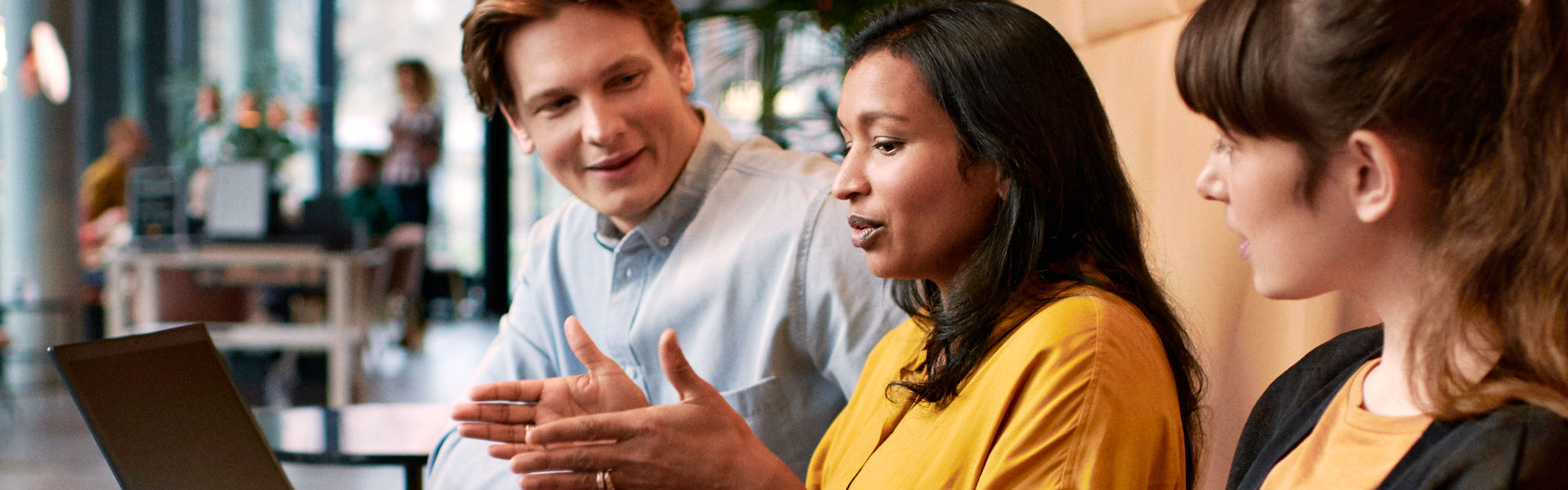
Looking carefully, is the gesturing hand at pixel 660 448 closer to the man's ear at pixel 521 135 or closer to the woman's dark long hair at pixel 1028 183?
the woman's dark long hair at pixel 1028 183

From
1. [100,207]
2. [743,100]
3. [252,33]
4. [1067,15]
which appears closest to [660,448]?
[1067,15]

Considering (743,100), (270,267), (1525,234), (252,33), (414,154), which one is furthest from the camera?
(252,33)

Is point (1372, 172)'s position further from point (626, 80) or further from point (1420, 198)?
point (626, 80)

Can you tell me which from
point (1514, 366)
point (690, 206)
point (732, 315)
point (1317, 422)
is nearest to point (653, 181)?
point (690, 206)

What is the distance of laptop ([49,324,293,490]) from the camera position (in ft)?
3.51

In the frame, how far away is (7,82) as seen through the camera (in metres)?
6.14

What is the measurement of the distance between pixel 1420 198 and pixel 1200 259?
30.7 inches

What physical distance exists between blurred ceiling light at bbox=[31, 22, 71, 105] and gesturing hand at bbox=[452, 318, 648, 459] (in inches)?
242

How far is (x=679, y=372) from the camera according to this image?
3.55 ft

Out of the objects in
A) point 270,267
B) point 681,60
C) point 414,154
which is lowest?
point 270,267

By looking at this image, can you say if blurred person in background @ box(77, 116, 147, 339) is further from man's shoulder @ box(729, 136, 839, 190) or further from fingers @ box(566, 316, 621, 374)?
fingers @ box(566, 316, 621, 374)

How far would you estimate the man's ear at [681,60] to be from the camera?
5.70 feet

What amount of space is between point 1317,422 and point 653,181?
3.28 feet

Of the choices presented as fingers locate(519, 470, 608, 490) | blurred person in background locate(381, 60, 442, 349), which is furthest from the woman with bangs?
blurred person in background locate(381, 60, 442, 349)
